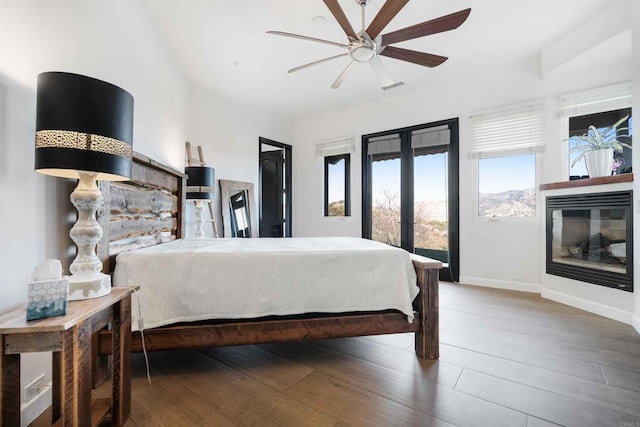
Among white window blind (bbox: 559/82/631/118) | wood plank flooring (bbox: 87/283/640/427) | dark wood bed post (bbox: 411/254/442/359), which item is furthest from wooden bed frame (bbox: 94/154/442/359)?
white window blind (bbox: 559/82/631/118)

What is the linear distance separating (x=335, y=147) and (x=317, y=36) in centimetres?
241

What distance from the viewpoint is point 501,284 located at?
3.58 metres

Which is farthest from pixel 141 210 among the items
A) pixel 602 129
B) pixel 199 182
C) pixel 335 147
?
pixel 602 129

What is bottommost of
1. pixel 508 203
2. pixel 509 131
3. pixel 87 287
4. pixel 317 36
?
pixel 87 287

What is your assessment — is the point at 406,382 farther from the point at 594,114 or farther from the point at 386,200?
the point at 594,114

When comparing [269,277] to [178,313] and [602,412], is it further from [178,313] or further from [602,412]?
[602,412]

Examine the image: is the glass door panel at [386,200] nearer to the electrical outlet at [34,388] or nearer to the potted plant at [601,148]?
the potted plant at [601,148]

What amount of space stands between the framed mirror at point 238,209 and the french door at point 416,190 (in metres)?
2.01

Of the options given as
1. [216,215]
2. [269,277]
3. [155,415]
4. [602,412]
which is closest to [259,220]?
[216,215]

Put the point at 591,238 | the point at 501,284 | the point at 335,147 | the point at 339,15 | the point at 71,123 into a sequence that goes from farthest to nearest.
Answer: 1. the point at 335,147
2. the point at 501,284
3. the point at 591,238
4. the point at 339,15
5. the point at 71,123

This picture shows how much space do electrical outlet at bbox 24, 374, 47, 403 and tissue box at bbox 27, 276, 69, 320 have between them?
63cm

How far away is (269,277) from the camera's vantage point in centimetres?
166

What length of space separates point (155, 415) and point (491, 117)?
4591 millimetres

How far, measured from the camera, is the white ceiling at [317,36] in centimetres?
252
